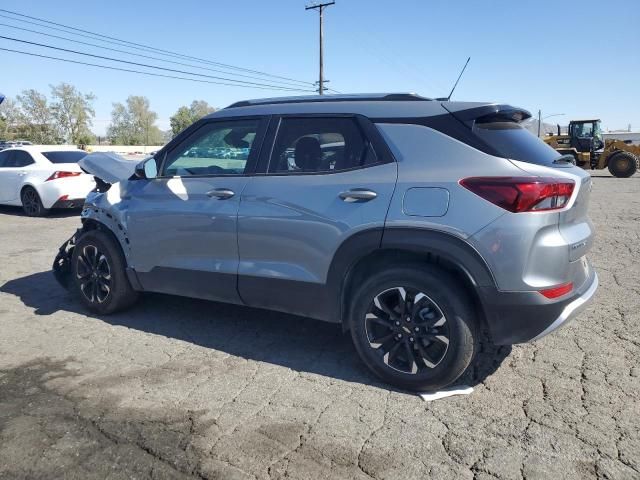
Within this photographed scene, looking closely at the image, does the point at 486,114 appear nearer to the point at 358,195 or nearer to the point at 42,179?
the point at 358,195

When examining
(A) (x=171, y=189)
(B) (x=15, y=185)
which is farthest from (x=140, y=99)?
(A) (x=171, y=189)

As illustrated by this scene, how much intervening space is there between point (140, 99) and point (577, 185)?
4875 inches

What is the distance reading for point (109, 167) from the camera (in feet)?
15.5

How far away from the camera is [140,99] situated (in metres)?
115

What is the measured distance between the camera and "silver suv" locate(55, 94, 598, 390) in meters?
2.87

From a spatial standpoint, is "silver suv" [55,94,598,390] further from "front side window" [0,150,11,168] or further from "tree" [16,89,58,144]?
"tree" [16,89,58,144]

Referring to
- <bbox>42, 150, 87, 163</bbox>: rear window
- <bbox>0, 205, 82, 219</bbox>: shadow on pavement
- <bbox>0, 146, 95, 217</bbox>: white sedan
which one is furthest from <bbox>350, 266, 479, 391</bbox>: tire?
<bbox>0, 205, 82, 219</bbox>: shadow on pavement

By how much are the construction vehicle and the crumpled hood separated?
21.7 metres

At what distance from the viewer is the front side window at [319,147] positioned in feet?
11.0

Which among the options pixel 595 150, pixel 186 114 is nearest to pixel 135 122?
pixel 186 114

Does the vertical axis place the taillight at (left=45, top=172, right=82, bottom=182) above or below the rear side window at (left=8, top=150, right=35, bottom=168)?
below

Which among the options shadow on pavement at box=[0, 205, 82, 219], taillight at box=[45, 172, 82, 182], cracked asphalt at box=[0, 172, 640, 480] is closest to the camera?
cracked asphalt at box=[0, 172, 640, 480]

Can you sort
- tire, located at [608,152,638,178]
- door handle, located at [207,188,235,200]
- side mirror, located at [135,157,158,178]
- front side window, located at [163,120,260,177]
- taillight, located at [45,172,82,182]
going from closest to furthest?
door handle, located at [207,188,235,200]
front side window, located at [163,120,260,177]
side mirror, located at [135,157,158,178]
taillight, located at [45,172,82,182]
tire, located at [608,152,638,178]

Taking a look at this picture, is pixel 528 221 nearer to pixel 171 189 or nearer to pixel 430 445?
pixel 430 445
